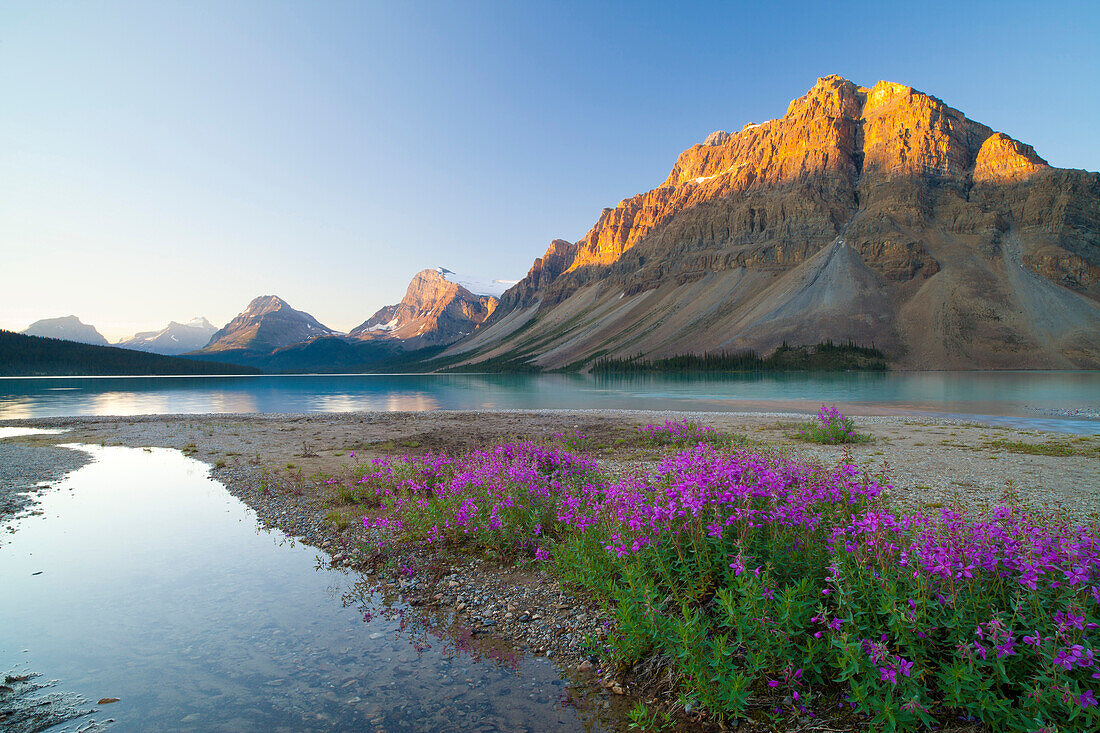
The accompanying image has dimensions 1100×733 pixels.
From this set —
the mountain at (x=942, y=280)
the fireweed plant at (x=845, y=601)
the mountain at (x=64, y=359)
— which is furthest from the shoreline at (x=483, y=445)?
the mountain at (x=64, y=359)

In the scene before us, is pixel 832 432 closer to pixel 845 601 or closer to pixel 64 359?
pixel 845 601

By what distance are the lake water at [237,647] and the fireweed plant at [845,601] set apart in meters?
1.44

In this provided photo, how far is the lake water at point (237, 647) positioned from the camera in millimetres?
5078

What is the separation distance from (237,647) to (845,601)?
22.5ft

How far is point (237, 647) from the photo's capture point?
20.6ft

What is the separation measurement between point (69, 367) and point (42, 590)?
7866 inches

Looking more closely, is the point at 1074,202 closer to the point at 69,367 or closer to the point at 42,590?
the point at 42,590

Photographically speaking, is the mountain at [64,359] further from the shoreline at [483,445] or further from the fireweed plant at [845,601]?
the fireweed plant at [845,601]

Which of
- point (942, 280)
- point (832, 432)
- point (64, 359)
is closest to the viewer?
point (832, 432)

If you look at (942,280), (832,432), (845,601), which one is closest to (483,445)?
(832,432)

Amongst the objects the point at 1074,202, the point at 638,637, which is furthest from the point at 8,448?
the point at 1074,202

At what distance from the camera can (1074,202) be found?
548ft

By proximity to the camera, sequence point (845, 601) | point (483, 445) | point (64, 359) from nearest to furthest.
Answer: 1. point (845, 601)
2. point (483, 445)
3. point (64, 359)

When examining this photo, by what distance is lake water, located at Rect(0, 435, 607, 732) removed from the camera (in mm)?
5078
